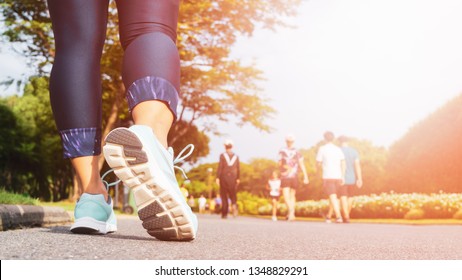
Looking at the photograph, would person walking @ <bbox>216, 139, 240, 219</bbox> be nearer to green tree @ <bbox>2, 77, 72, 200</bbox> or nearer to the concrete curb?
the concrete curb

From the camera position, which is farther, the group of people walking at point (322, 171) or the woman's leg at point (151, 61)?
the group of people walking at point (322, 171)

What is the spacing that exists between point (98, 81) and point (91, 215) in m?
0.57

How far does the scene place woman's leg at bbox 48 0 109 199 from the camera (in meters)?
2.35

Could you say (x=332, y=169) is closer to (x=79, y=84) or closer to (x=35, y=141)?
(x=79, y=84)

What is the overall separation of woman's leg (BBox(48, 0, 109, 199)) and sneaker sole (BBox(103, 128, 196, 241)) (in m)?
0.37

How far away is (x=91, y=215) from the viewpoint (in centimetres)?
232

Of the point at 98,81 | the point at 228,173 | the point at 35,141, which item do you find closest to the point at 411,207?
the point at 228,173

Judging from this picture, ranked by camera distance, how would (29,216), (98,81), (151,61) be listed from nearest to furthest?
(151,61), (98,81), (29,216)

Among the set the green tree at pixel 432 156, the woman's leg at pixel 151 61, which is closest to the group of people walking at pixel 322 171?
the green tree at pixel 432 156

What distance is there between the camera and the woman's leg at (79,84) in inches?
92.4

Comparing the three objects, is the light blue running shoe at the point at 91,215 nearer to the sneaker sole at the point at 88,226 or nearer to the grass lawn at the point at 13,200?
the sneaker sole at the point at 88,226

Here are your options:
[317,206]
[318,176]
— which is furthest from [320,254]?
[318,176]

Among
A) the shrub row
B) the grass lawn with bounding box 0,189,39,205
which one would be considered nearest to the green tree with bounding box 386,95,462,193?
the shrub row

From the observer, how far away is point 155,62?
228 centimetres
